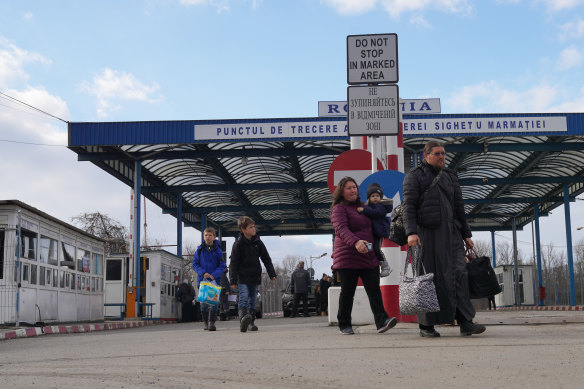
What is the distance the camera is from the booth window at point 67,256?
19766 millimetres

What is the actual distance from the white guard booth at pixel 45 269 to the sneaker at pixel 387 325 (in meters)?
9.82

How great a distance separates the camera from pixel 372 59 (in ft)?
32.3

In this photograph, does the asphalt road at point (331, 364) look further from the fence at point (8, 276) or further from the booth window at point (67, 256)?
the booth window at point (67, 256)

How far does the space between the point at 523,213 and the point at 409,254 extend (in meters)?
36.6

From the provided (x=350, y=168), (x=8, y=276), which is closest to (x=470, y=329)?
(x=350, y=168)

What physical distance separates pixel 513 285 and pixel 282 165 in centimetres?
1714

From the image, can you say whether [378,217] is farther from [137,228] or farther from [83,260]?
[137,228]

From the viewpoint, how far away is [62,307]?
19281 mm

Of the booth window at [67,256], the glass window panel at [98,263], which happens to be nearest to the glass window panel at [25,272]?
the booth window at [67,256]

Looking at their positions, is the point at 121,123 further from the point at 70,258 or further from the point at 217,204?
the point at 217,204

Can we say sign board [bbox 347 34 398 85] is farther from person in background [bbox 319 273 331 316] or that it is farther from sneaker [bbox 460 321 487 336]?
person in background [bbox 319 273 331 316]

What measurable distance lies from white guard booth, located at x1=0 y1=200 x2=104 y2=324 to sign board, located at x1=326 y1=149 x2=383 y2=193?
808 centimetres

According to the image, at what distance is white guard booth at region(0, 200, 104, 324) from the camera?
15.8 meters

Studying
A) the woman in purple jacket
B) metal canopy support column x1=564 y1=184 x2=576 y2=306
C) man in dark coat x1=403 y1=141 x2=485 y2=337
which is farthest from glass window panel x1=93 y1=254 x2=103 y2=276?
metal canopy support column x1=564 y1=184 x2=576 y2=306
